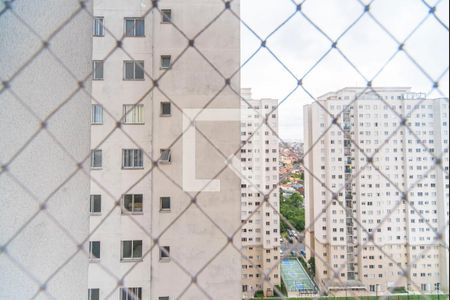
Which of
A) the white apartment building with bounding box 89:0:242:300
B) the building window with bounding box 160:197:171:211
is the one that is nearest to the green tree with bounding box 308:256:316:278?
the white apartment building with bounding box 89:0:242:300

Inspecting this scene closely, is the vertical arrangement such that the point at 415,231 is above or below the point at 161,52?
below

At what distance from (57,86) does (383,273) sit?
0.91 meters

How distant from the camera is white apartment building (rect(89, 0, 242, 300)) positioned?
0.93 m

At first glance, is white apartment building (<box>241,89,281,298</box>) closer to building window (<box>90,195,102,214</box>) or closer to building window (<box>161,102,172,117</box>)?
building window (<box>161,102,172,117</box>)

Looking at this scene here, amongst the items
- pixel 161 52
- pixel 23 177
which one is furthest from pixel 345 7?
pixel 23 177

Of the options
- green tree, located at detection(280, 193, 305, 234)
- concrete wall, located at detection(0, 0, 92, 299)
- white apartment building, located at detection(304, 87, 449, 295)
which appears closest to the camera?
concrete wall, located at detection(0, 0, 92, 299)

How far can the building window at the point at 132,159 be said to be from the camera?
1.02 meters

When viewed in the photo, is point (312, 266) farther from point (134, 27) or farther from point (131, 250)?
point (134, 27)

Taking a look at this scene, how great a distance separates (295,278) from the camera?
914 mm

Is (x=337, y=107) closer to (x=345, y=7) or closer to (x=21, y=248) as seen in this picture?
(x=345, y=7)

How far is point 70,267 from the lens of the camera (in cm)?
75

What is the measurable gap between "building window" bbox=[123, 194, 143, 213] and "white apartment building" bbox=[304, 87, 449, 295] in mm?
502

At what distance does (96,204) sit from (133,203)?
11 cm

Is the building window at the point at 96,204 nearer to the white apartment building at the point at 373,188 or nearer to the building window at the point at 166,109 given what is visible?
the building window at the point at 166,109
